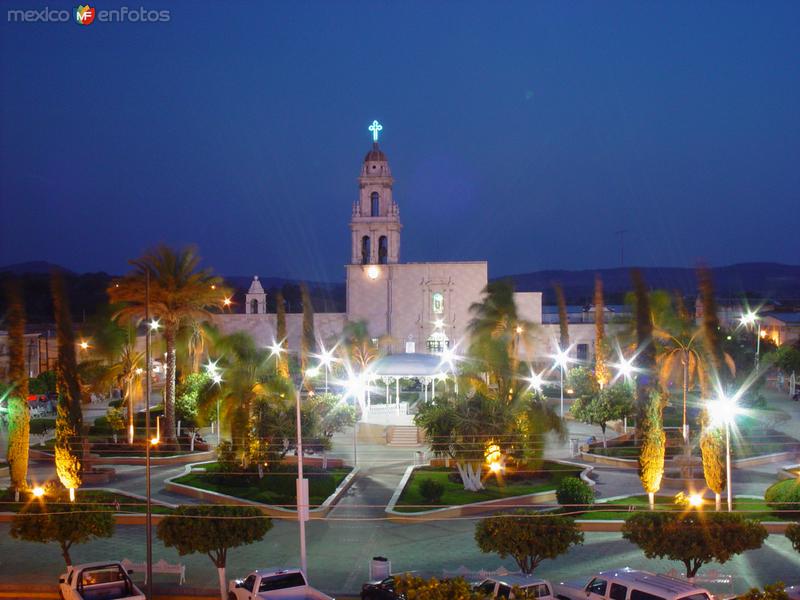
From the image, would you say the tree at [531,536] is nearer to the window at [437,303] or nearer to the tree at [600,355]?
the tree at [600,355]

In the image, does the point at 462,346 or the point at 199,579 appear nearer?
the point at 199,579

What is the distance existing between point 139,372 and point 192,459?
21.5 feet


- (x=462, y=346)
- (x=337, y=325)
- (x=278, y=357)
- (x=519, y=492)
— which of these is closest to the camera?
(x=519, y=492)

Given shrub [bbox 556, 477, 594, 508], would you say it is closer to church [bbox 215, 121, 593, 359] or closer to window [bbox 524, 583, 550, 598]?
window [bbox 524, 583, 550, 598]

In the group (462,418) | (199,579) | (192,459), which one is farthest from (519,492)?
(192,459)

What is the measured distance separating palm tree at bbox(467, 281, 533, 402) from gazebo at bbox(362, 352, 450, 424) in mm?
3037

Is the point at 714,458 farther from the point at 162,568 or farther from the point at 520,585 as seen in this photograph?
the point at 162,568

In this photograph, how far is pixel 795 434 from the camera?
3272 cm

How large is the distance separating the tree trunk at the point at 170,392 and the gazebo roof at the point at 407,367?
11321mm

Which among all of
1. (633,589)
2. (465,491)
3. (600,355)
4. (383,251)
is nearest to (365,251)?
→ (383,251)

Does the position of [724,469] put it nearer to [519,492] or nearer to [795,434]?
[519,492]

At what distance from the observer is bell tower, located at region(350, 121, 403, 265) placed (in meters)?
51.8

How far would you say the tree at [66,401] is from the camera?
22.2m

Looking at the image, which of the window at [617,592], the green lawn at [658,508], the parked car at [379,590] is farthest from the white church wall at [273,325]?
the window at [617,592]
